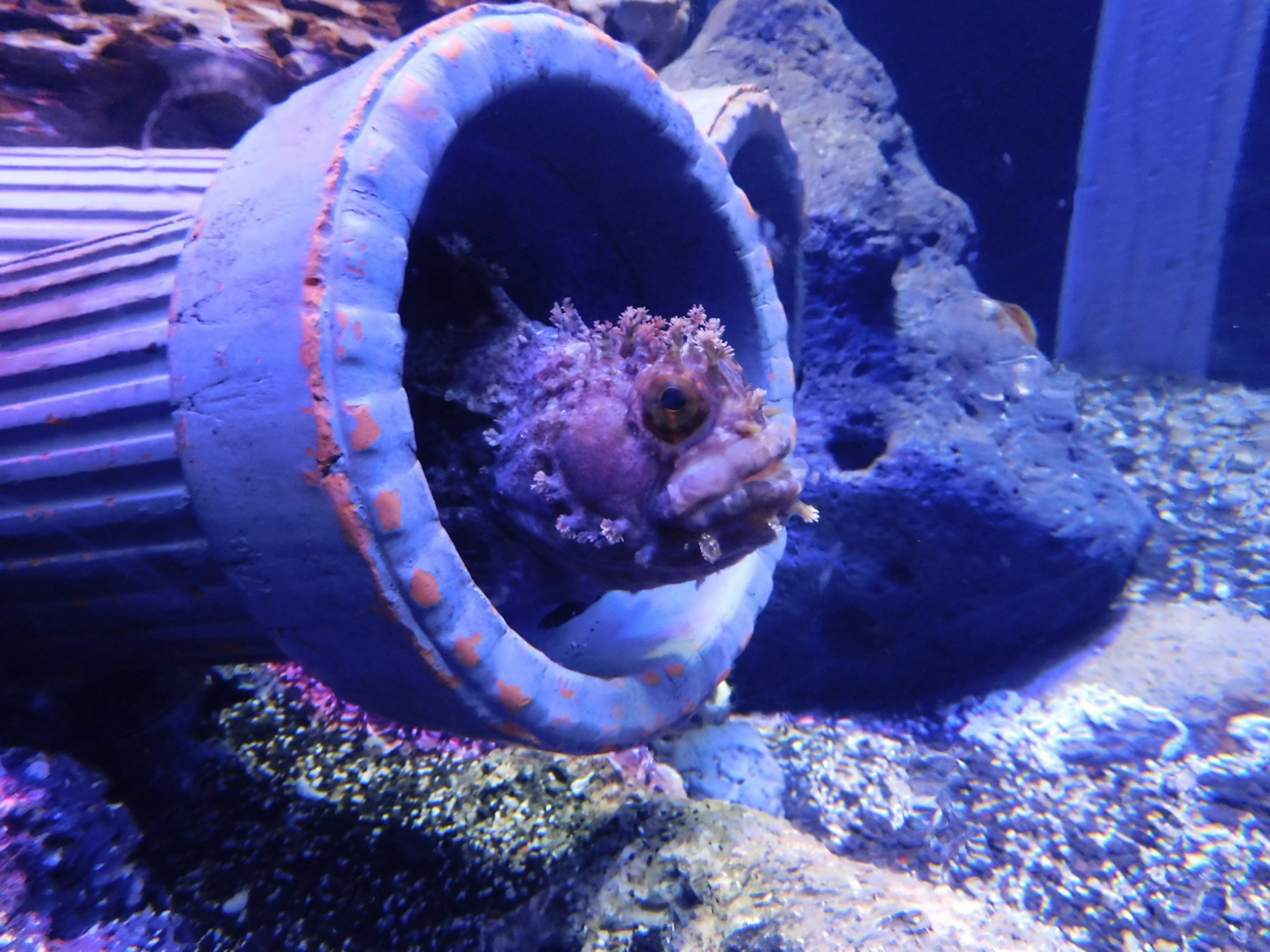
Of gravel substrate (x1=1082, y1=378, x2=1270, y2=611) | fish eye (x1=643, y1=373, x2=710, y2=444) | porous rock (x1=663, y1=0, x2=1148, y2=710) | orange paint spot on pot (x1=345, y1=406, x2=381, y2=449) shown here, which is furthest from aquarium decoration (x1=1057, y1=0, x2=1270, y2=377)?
orange paint spot on pot (x1=345, y1=406, x2=381, y2=449)

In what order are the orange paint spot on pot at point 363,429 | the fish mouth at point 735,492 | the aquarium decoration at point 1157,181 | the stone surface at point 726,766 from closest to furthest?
1. the orange paint spot on pot at point 363,429
2. the fish mouth at point 735,492
3. the stone surface at point 726,766
4. the aquarium decoration at point 1157,181

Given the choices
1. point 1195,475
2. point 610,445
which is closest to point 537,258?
point 610,445

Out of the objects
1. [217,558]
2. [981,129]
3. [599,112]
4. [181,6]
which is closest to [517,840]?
[217,558]

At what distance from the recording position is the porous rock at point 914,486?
339cm

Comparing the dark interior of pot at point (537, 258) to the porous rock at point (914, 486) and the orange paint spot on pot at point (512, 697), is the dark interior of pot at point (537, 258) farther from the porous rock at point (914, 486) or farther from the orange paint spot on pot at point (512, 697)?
the porous rock at point (914, 486)

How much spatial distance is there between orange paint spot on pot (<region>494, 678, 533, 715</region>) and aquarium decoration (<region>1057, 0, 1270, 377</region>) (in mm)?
6469

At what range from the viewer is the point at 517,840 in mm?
2066

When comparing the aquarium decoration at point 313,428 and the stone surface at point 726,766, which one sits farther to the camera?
the stone surface at point 726,766

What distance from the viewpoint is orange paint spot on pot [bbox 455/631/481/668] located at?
4.51ft

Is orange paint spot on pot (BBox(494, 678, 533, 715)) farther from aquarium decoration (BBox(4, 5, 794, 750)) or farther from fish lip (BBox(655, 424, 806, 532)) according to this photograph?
fish lip (BBox(655, 424, 806, 532))

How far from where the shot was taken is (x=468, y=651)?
1.38 metres

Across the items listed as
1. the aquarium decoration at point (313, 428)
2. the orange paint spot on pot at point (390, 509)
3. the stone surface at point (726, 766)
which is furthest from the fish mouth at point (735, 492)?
the stone surface at point (726, 766)

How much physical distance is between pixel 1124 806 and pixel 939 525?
132 centimetres

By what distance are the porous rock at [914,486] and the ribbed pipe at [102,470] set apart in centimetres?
255
